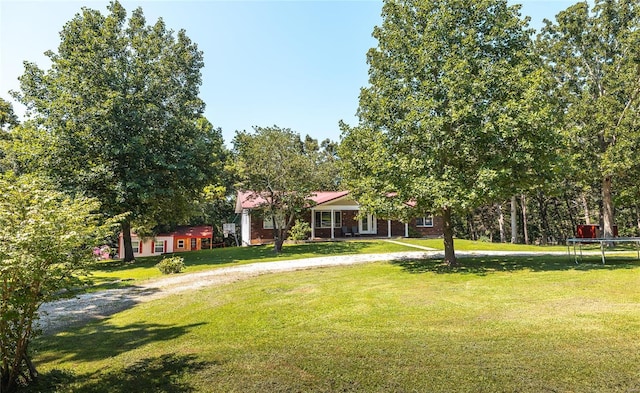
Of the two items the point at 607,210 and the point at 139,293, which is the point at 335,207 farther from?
the point at 139,293

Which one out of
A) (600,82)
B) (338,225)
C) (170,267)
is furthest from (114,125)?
(600,82)

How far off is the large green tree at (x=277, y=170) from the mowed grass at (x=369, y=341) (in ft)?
39.5

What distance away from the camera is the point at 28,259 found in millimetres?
3654

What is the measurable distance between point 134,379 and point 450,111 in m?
10.5

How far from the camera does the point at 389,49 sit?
13.4 m

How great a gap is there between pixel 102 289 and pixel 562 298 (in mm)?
12540

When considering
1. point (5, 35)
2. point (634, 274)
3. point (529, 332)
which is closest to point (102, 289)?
point (5, 35)

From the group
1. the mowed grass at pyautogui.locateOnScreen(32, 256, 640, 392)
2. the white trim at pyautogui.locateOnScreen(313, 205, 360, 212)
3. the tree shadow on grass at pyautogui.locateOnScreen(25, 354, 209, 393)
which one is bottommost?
the tree shadow on grass at pyautogui.locateOnScreen(25, 354, 209, 393)

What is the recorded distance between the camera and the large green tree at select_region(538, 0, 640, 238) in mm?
20906

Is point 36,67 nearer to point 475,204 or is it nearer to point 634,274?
point 475,204

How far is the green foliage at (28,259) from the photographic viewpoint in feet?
12.2

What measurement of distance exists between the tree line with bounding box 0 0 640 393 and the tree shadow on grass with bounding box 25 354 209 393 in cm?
34

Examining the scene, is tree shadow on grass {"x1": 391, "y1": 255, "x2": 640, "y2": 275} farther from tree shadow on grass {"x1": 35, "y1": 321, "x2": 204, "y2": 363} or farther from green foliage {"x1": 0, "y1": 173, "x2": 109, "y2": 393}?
green foliage {"x1": 0, "y1": 173, "x2": 109, "y2": 393}

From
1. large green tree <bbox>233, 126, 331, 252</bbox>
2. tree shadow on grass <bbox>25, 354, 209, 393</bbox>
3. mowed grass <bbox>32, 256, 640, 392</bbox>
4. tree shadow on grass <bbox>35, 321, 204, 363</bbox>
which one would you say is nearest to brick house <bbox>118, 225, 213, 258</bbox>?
large green tree <bbox>233, 126, 331, 252</bbox>
